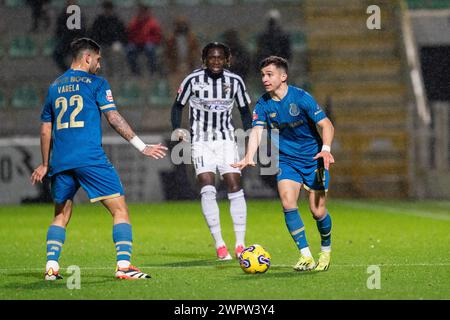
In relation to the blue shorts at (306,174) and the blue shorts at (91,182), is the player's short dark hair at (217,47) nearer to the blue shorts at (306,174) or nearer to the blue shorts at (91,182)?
the blue shorts at (306,174)

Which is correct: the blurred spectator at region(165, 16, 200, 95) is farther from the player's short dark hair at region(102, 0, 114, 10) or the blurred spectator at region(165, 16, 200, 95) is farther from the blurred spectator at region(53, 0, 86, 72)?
the blurred spectator at region(53, 0, 86, 72)

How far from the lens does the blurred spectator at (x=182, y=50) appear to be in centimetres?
2241

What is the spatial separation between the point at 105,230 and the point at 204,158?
3841 mm

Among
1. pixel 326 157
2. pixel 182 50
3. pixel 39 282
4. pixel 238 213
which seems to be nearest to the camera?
pixel 39 282

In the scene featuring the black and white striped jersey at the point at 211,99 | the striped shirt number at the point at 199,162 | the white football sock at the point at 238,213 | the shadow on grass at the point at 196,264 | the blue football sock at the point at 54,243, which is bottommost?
the shadow on grass at the point at 196,264

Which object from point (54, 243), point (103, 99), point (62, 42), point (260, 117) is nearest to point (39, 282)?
point (54, 243)

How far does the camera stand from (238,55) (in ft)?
70.4

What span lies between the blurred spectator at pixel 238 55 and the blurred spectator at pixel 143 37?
1.65 meters

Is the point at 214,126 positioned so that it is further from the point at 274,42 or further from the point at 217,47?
the point at 274,42

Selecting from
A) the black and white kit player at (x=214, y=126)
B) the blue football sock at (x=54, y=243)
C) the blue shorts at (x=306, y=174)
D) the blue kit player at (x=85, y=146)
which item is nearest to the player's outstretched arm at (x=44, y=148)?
the blue kit player at (x=85, y=146)

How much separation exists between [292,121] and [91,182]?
188 centimetres

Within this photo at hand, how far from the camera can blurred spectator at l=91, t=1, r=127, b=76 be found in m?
21.7
